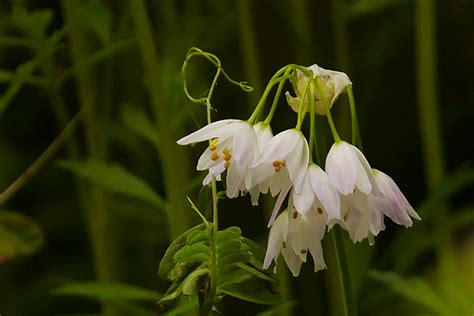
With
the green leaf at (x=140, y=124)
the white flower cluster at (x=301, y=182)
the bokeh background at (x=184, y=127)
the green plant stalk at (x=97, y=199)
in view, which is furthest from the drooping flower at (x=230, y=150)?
the green plant stalk at (x=97, y=199)

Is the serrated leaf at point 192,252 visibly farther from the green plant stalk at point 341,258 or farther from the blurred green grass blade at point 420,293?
the blurred green grass blade at point 420,293

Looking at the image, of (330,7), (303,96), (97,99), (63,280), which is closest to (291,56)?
(330,7)

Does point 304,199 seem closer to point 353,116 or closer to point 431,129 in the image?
point 353,116

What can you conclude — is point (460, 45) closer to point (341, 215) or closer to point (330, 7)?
point (330, 7)

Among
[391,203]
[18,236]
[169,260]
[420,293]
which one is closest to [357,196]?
[391,203]

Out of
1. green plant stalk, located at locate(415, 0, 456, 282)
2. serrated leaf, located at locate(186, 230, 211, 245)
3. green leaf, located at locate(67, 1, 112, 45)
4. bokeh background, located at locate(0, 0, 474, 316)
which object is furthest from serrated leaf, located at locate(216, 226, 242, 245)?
green plant stalk, located at locate(415, 0, 456, 282)

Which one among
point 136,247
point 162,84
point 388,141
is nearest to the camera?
point 162,84
